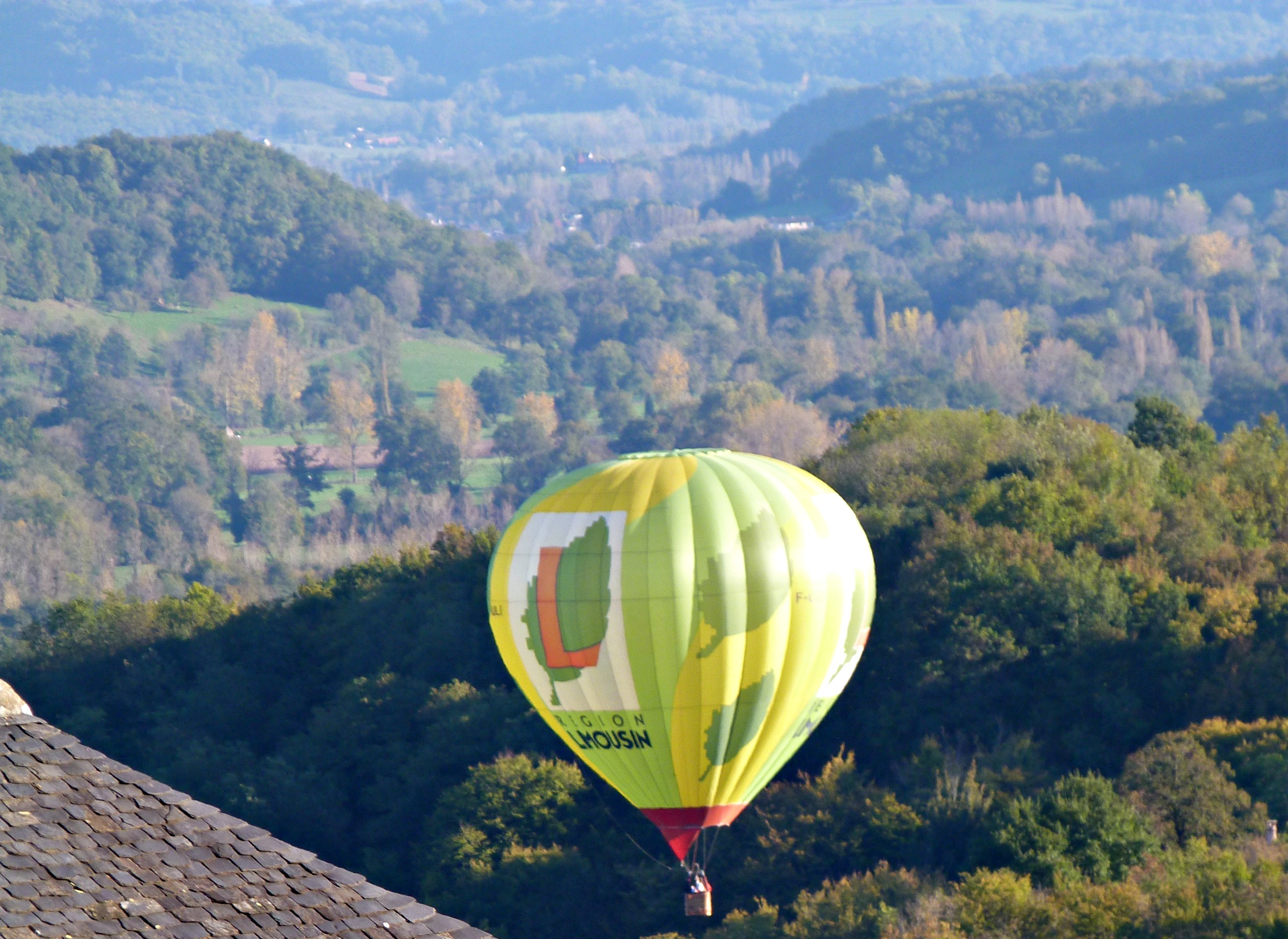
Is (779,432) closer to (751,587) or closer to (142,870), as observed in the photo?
(751,587)

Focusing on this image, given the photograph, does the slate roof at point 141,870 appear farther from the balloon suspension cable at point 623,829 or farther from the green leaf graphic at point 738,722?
the balloon suspension cable at point 623,829

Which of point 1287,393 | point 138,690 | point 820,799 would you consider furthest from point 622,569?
point 1287,393

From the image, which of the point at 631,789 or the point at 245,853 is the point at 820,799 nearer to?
the point at 631,789

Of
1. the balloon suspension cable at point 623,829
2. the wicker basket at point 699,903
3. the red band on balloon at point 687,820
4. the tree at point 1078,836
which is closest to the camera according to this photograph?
the wicker basket at point 699,903

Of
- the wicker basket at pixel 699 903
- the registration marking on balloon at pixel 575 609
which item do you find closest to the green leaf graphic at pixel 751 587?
the registration marking on balloon at pixel 575 609

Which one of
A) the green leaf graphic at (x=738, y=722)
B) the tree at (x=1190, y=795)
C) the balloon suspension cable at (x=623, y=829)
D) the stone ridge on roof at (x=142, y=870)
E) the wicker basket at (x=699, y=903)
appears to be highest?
the stone ridge on roof at (x=142, y=870)

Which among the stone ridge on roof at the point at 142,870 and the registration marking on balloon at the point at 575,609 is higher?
the stone ridge on roof at the point at 142,870

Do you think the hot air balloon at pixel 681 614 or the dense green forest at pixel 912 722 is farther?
the dense green forest at pixel 912 722
